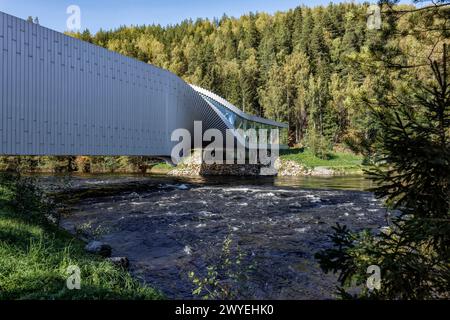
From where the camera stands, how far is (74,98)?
19.3 meters

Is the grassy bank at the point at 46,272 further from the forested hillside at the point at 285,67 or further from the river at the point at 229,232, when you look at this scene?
the forested hillside at the point at 285,67

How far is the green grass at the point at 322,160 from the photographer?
41.9 m

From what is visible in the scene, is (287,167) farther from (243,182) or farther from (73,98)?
(73,98)

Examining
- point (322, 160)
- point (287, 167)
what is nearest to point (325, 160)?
point (322, 160)

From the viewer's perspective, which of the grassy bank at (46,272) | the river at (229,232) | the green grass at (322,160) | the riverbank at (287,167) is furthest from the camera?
the green grass at (322,160)

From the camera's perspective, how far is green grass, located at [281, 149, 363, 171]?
138 ft

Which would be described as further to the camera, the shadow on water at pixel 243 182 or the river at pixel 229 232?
the shadow on water at pixel 243 182

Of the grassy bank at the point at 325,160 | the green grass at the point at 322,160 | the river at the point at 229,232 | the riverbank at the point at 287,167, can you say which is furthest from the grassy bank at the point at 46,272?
the green grass at the point at 322,160

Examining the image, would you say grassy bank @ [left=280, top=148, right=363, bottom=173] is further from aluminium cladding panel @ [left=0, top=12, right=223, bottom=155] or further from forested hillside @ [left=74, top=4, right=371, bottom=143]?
aluminium cladding panel @ [left=0, top=12, right=223, bottom=155]

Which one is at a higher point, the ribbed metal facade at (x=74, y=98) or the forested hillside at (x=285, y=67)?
the forested hillside at (x=285, y=67)

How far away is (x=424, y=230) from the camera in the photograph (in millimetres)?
3326

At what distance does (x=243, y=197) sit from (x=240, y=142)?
71.8ft

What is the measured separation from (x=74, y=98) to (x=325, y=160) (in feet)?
108

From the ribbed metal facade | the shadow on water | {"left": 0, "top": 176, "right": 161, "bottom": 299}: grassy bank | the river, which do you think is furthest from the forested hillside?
{"left": 0, "top": 176, "right": 161, "bottom": 299}: grassy bank
